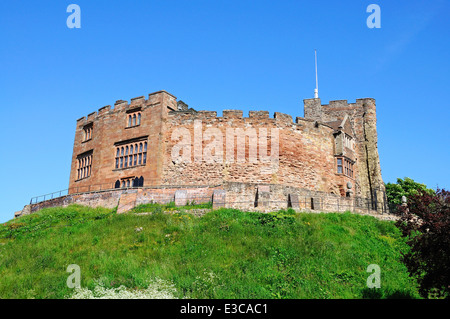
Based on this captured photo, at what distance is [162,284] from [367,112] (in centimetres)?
3053

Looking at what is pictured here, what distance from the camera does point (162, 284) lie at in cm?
1830

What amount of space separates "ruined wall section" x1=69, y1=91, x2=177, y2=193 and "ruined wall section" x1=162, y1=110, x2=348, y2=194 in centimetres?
86

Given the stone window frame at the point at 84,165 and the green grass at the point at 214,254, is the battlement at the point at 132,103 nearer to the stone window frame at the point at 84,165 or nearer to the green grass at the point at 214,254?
the stone window frame at the point at 84,165

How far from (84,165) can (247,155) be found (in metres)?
14.8

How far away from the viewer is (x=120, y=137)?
37719mm

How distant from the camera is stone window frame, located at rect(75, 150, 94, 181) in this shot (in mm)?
39625

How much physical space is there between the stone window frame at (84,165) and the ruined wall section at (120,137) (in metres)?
0.28

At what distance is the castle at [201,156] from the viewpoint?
3366cm

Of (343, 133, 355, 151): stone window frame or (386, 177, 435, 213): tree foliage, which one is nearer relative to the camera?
(343, 133, 355, 151): stone window frame
